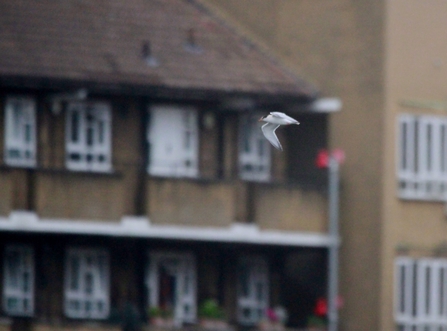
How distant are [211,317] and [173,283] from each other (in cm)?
177

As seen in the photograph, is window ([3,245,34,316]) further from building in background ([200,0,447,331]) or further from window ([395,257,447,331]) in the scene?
window ([395,257,447,331])

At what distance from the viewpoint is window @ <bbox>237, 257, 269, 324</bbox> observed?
112ft

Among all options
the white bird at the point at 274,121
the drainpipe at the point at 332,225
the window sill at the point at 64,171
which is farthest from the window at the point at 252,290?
the white bird at the point at 274,121

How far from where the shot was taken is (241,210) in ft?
109

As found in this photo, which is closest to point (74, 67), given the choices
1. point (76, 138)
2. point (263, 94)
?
point (76, 138)

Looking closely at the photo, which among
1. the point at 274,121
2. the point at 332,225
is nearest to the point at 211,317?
the point at 332,225

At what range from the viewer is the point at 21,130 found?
104 ft

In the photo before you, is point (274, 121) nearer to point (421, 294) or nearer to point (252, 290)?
point (252, 290)

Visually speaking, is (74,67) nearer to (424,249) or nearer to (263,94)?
(263,94)

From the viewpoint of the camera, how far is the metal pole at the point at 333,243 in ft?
109

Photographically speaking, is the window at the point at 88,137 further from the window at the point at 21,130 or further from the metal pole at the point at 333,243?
the metal pole at the point at 333,243

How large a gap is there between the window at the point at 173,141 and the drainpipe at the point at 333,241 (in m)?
2.68

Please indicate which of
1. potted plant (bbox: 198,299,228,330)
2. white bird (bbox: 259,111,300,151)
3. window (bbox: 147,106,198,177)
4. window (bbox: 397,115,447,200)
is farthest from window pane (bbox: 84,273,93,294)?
white bird (bbox: 259,111,300,151)

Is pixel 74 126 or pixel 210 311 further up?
pixel 74 126
